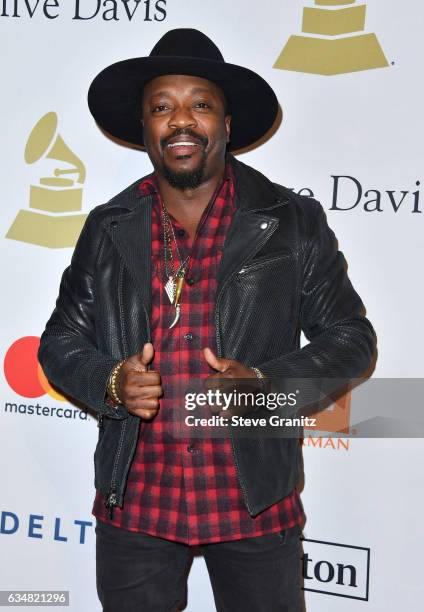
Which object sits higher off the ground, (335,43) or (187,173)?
(335,43)

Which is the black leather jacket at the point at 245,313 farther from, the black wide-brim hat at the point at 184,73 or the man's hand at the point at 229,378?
the black wide-brim hat at the point at 184,73

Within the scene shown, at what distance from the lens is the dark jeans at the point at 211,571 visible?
177 cm

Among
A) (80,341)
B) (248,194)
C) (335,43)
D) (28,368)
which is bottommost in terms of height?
(28,368)

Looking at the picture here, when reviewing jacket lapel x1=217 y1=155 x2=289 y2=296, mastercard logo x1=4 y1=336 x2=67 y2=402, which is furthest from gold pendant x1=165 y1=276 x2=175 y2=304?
mastercard logo x1=4 y1=336 x2=67 y2=402

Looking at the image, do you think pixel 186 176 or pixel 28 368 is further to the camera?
pixel 28 368

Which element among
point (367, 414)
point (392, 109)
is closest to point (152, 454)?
point (367, 414)

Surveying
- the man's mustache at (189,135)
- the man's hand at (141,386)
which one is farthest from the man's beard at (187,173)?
the man's hand at (141,386)

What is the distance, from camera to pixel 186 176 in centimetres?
185

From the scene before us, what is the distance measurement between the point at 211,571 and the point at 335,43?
5.12ft

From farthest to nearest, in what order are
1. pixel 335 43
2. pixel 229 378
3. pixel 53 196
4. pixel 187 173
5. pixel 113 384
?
pixel 53 196 → pixel 335 43 → pixel 187 173 → pixel 113 384 → pixel 229 378

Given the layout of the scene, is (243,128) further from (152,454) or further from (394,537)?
(394,537)

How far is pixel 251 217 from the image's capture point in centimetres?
185

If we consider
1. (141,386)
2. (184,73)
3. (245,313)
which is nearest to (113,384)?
(141,386)

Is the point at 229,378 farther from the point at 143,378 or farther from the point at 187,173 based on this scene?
the point at 187,173
